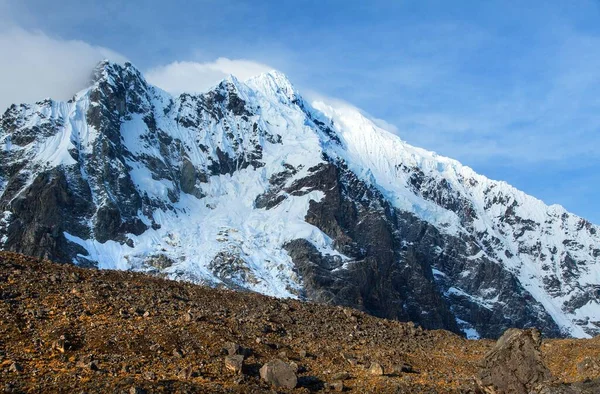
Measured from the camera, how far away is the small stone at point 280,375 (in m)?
19.8

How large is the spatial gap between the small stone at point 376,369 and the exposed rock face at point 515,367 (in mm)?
4325

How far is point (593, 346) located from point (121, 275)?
2012cm

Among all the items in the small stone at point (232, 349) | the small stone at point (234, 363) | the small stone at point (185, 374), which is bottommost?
the small stone at point (185, 374)

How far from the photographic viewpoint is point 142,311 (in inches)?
947

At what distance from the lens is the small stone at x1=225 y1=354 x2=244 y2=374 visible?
2014 cm

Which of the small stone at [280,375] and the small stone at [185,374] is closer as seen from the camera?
the small stone at [185,374]

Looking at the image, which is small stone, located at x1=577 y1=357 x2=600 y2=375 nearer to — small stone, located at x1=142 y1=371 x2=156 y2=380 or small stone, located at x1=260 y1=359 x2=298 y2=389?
small stone, located at x1=260 y1=359 x2=298 y2=389

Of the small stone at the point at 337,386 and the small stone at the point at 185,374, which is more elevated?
the small stone at the point at 337,386

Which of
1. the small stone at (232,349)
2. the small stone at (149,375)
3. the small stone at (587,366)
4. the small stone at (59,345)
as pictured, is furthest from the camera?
the small stone at (587,366)

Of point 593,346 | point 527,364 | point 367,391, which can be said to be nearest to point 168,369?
point 367,391

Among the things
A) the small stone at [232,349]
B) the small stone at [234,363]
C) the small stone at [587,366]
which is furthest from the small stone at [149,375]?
the small stone at [587,366]

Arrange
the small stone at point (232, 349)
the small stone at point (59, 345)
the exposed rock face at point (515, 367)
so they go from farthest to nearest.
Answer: the small stone at point (232, 349)
the small stone at point (59, 345)
the exposed rock face at point (515, 367)

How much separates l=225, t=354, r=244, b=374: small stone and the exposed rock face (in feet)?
22.2

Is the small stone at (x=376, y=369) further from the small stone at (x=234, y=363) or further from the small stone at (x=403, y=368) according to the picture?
the small stone at (x=234, y=363)
